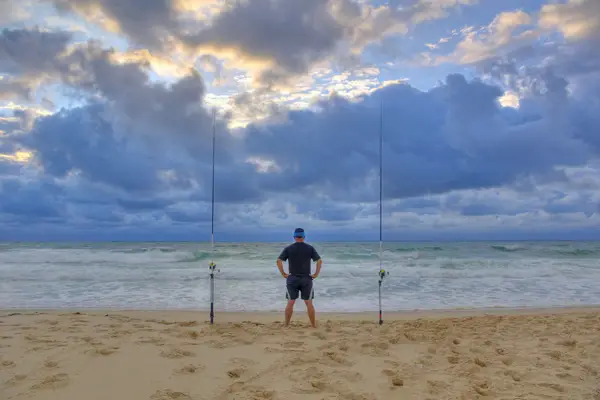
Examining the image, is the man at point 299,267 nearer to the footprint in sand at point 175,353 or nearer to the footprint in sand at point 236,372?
the footprint in sand at point 175,353

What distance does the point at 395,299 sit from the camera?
41.5 ft

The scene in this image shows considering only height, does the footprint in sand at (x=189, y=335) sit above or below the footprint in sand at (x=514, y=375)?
above

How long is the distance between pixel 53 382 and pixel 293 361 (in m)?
2.55

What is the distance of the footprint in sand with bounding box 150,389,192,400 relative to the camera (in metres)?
4.04

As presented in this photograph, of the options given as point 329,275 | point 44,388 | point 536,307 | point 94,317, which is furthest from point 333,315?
point 329,275

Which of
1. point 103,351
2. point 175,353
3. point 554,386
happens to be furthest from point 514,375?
point 103,351

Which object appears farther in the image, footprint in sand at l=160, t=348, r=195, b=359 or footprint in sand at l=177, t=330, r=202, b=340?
footprint in sand at l=177, t=330, r=202, b=340

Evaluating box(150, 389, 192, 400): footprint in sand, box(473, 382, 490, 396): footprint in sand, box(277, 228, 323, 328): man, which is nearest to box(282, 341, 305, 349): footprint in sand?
box(277, 228, 323, 328): man

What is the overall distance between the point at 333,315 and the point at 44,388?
6468 mm

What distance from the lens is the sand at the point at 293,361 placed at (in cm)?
424

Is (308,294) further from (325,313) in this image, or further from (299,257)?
(325,313)

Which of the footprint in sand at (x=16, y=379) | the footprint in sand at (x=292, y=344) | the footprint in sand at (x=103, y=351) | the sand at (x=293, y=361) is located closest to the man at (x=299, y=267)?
the sand at (x=293, y=361)

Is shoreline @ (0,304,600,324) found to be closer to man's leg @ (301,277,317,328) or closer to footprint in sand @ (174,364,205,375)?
man's leg @ (301,277,317,328)

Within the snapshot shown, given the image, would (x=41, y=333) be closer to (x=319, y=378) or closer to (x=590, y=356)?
(x=319, y=378)
